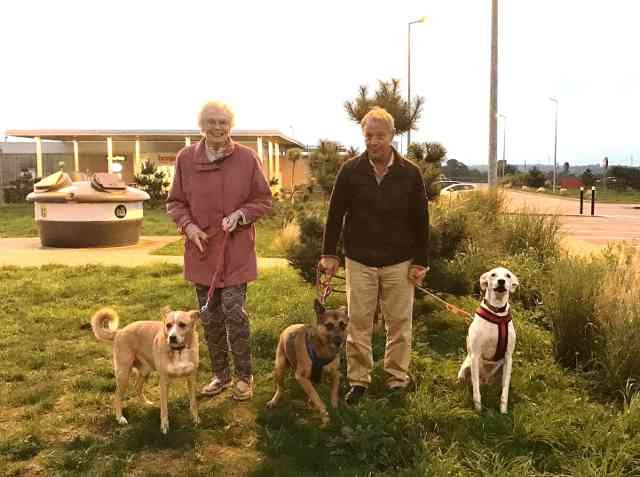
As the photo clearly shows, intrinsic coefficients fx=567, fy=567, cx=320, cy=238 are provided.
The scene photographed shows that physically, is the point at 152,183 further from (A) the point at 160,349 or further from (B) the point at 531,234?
(A) the point at 160,349

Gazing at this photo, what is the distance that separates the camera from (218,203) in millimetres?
4055

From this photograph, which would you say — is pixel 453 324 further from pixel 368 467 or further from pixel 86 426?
pixel 86 426

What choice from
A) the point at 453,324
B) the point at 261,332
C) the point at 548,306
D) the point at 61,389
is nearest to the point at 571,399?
the point at 548,306

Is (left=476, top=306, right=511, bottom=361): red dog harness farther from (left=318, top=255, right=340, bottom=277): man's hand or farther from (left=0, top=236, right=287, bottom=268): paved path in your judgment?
(left=0, top=236, right=287, bottom=268): paved path

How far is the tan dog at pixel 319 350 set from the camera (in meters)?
3.90

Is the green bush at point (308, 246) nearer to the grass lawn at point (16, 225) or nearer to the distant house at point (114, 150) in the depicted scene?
the grass lawn at point (16, 225)

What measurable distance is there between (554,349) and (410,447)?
213 centimetres

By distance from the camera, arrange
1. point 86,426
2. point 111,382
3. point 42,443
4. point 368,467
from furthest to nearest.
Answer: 1. point 111,382
2. point 86,426
3. point 42,443
4. point 368,467

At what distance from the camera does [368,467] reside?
328 centimetres

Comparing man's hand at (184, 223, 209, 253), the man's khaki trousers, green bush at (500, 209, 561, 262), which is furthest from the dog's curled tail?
green bush at (500, 209, 561, 262)

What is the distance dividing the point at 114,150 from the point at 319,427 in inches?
1344

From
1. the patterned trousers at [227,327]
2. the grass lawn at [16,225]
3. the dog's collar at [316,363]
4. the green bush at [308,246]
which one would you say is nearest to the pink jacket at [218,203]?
the patterned trousers at [227,327]

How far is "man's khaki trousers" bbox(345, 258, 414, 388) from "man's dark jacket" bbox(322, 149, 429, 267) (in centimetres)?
10

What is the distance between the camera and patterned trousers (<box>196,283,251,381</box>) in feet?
13.6
